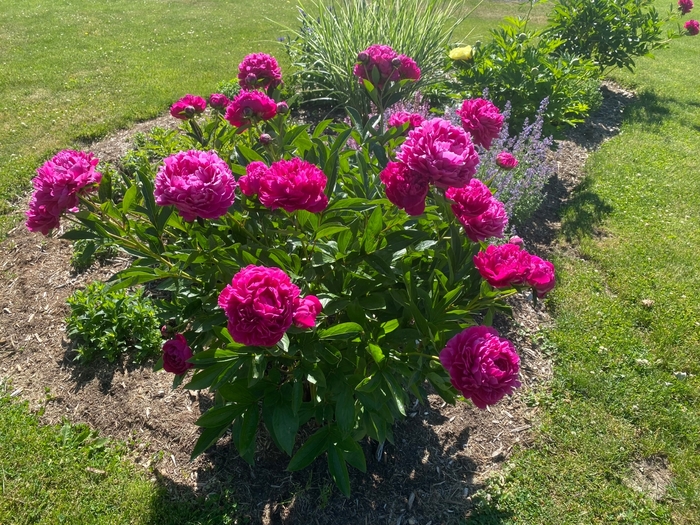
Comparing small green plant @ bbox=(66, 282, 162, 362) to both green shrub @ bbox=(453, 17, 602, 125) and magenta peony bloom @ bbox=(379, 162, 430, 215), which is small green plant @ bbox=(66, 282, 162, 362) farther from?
green shrub @ bbox=(453, 17, 602, 125)

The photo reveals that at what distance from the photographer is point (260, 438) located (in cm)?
279

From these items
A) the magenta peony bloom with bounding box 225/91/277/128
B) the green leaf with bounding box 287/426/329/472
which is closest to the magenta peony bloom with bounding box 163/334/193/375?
the green leaf with bounding box 287/426/329/472

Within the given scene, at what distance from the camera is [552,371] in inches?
134

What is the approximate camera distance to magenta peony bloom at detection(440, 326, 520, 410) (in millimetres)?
1578

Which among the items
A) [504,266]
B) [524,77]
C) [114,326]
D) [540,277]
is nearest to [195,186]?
[504,266]

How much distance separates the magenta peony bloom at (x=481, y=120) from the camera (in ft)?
7.25

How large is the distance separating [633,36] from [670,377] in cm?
551

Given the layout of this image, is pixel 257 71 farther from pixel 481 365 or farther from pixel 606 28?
pixel 606 28

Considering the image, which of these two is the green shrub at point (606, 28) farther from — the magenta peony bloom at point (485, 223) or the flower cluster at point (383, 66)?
the magenta peony bloom at point (485, 223)

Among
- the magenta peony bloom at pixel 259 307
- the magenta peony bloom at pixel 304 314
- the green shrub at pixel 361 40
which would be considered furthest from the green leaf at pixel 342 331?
the green shrub at pixel 361 40

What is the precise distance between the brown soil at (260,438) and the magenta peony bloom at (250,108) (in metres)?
1.73

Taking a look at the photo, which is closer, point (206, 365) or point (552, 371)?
point (206, 365)

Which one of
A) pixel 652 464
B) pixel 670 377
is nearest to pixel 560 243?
pixel 670 377

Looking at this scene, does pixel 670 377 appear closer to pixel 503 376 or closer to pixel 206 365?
pixel 503 376
